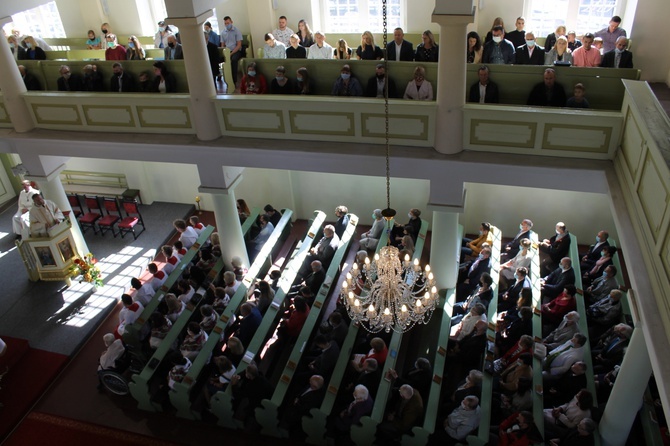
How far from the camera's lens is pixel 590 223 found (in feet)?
39.1

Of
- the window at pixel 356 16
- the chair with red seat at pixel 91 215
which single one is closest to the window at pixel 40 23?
the chair with red seat at pixel 91 215

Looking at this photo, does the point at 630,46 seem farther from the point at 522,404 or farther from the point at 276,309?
the point at 276,309

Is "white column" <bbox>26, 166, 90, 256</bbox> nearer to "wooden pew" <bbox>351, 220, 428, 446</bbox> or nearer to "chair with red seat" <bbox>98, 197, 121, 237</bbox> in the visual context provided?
"chair with red seat" <bbox>98, 197, 121, 237</bbox>

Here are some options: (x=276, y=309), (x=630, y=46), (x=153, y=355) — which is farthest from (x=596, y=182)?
(x=153, y=355)

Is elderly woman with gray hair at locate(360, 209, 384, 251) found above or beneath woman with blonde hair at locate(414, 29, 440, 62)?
beneath

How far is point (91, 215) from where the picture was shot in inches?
534

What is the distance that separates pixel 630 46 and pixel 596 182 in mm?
4123

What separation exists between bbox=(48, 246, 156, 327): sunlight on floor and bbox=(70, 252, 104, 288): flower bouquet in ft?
0.40

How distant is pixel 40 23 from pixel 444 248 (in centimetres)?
1243

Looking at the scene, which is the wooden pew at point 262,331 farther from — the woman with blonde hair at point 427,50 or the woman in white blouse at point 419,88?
the woman with blonde hair at point 427,50

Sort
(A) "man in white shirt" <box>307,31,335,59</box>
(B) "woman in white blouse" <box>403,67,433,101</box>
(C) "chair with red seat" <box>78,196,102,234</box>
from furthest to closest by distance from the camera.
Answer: (C) "chair with red seat" <box>78,196,102,234</box> < (A) "man in white shirt" <box>307,31,335,59</box> < (B) "woman in white blouse" <box>403,67,433,101</box>

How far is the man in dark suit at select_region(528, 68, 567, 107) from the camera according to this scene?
26.1ft

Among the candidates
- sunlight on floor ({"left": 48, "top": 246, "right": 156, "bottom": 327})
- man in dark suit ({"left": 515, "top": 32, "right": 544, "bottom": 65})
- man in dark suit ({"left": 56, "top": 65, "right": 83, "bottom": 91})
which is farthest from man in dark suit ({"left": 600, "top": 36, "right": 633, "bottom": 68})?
sunlight on floor ({"left": 48, "top": 246, "right": 156, "bottom": 327})

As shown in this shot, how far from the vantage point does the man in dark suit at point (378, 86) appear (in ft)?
28.6
